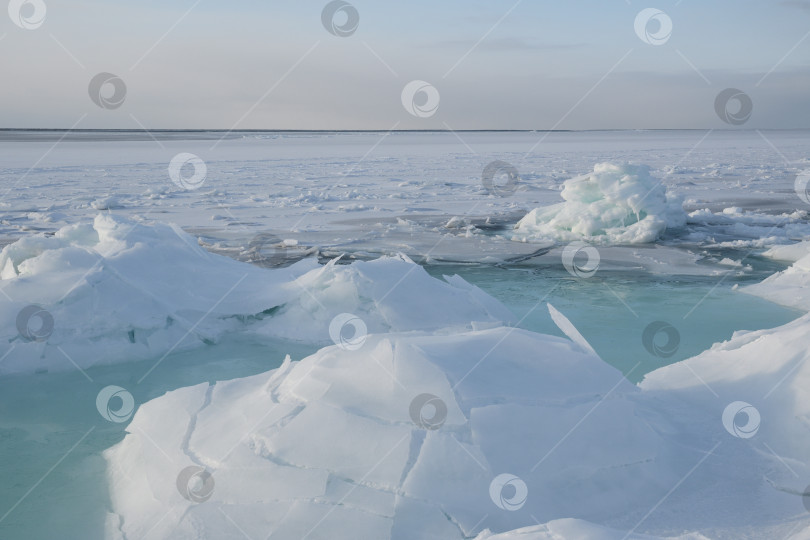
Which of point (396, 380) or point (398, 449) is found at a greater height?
point (396, 380)

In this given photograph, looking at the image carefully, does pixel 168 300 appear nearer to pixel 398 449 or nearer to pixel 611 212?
pixel 398 449

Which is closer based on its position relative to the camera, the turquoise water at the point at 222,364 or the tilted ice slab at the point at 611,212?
the turquoise water at the point at 222,364

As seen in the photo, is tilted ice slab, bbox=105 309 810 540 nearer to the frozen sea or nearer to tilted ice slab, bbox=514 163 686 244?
the frozen sea

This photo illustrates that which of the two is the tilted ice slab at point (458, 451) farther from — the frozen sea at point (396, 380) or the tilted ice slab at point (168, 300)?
the tilted ice slab at point (168, 300)

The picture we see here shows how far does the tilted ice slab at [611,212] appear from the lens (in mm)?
11320

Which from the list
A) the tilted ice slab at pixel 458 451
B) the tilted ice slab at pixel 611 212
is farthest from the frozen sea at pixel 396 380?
the tilted ice slab at pixel 611 212

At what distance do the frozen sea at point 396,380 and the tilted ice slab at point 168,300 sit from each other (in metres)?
0.02

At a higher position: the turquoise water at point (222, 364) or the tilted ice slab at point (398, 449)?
the turquoise water at point (222, 364)

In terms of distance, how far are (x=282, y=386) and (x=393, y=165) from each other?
84.4 ft

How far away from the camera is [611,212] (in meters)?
11.7

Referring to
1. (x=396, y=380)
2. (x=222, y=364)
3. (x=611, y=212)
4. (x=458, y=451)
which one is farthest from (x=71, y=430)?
(x=611, y=212)

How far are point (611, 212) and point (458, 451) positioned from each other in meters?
9.33

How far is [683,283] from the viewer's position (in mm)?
8273

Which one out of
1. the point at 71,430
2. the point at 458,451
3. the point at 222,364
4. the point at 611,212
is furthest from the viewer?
the point at 611,212
